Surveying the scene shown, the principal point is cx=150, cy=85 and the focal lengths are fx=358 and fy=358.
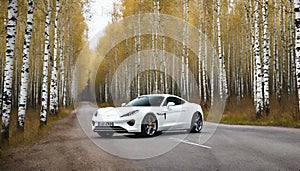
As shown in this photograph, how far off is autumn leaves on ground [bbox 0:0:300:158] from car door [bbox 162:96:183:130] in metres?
4.29

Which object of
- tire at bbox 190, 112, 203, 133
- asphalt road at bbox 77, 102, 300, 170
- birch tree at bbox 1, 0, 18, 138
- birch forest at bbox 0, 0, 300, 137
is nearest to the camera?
asphalt road at bbox 77, 102, 300, 170

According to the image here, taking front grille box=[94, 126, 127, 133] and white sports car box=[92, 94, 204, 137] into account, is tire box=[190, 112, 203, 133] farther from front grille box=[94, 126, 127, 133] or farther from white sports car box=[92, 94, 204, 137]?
front grille box=[94, 126, 127, 133]

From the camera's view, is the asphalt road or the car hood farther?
the car hood

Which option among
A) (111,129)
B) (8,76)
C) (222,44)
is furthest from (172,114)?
(222,44)

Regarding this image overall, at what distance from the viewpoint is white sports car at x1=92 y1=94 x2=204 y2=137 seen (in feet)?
35.3

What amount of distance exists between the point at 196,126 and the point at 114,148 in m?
4.44

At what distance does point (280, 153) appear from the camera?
7785 mm

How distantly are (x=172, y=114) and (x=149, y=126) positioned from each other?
107cm

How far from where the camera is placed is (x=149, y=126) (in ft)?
36.9

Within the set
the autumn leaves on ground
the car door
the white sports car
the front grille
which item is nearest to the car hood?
the white sports car

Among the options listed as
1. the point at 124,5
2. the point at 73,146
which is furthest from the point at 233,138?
the point at 124,5

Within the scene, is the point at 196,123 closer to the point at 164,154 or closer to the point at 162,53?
the point at 164,154

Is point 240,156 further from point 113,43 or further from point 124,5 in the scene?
point 113,43

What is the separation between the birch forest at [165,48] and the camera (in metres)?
15.2
